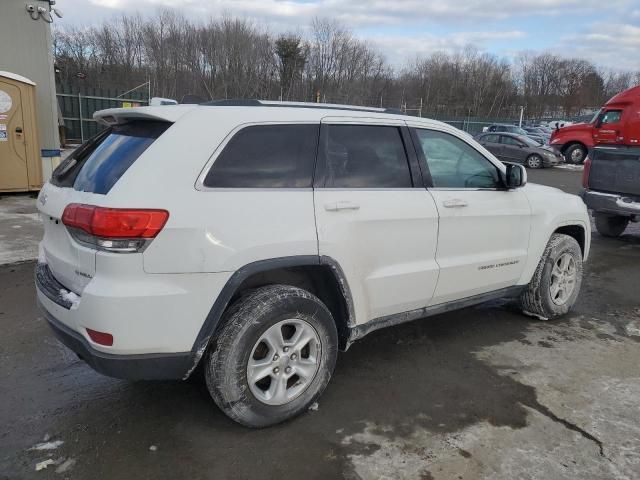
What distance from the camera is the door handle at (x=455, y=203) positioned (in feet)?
12.3

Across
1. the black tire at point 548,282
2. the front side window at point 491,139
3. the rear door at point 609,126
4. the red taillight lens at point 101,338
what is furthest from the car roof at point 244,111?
the front side window at point 491,139

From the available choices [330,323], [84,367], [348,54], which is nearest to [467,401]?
[330,323]

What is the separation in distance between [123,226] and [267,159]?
89cm

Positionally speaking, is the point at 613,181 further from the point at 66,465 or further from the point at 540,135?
the point at 540,135

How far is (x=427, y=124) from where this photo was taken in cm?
386

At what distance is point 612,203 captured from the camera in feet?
27.1

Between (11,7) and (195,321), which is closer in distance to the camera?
(195,321)

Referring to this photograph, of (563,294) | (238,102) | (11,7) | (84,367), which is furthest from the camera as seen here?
(11,7)

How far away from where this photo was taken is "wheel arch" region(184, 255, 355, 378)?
274 centimetres

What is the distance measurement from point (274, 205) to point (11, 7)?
10.1m

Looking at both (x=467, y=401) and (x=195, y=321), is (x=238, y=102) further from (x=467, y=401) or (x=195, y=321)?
(x=467, y=401)

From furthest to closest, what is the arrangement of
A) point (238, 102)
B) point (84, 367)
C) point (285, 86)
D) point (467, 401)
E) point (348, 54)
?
point (348, 54), point (285, 86), point (84, 367), point (467, 401), point (238, 102)

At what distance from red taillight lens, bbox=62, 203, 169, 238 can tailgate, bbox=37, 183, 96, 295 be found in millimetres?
129

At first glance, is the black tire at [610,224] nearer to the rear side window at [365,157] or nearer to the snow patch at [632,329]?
the snow patch at [632,329]
